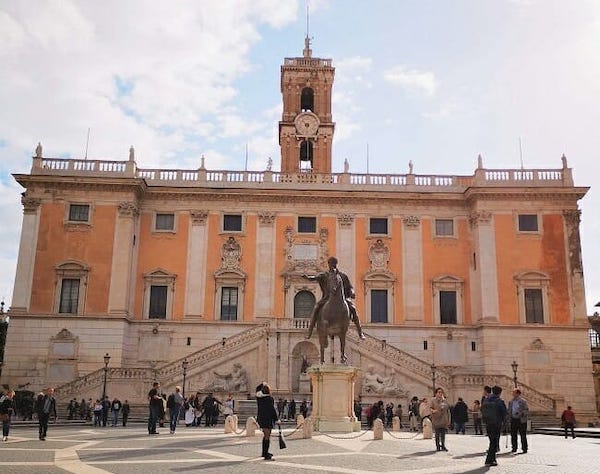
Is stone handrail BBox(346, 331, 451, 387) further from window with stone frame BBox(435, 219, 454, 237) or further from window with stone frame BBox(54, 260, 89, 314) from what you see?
window with stone frame BBox(54, 260, 89, 314)

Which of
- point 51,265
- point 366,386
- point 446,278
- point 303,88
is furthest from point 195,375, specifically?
point 303,88

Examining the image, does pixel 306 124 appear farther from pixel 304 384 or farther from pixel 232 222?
pixel 304 384

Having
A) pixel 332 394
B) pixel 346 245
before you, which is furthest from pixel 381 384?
pixel 332 394

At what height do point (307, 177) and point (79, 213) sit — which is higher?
point (307, 177)

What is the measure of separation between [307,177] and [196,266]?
8707 mm

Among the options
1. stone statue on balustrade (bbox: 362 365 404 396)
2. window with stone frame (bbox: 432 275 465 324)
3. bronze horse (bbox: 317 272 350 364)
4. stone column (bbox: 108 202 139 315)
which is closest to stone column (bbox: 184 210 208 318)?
stone column (bbox: 108 202 139 315)

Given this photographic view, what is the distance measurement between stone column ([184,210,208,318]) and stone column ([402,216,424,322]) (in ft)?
39.0

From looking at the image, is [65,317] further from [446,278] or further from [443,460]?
[443,460]

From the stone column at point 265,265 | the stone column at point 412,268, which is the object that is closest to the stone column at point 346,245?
the stone column at point 412,268

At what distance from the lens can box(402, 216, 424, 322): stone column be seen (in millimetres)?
38500

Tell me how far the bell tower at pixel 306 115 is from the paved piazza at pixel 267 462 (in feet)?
105

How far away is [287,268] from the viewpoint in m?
38.9

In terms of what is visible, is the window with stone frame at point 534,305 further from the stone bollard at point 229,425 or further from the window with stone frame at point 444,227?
the stone bollard at point 229,425

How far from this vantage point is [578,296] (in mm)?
37594
